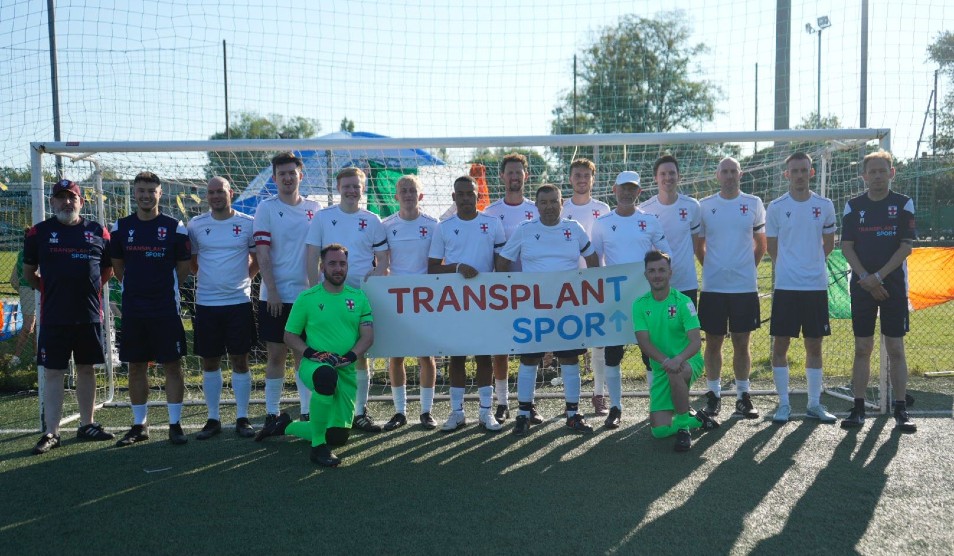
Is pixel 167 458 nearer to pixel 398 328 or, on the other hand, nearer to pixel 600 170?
pixel 398 328

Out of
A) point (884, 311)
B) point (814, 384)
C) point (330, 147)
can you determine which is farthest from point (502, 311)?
point (884, 311)

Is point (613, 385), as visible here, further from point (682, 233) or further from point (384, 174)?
point (384, 174)

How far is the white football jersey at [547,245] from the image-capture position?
18.3ft

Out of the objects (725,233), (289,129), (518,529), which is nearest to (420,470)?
(518,529)

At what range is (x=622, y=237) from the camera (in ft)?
18.7

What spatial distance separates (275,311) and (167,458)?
1.25m

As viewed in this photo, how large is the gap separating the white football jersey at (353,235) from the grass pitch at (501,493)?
1282 millimetres

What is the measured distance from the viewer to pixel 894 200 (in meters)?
5.56

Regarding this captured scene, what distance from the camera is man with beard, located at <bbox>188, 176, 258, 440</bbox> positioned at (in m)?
5.57

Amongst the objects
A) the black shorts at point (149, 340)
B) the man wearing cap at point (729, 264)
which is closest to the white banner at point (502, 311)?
the man wearing cap at point (729, 264)

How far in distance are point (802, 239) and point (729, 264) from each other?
58 centimetres

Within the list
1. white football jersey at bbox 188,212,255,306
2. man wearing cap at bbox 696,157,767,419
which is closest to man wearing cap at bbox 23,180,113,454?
white football jersey at bbox 188,212,255,306

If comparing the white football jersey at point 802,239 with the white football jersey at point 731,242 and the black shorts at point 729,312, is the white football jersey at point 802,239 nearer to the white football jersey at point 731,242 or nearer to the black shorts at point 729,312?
the white football jersey at point 731,242

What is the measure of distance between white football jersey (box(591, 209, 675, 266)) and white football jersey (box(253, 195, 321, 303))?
225cm
